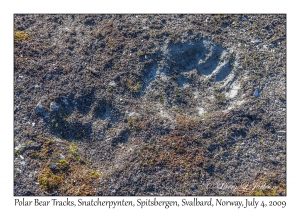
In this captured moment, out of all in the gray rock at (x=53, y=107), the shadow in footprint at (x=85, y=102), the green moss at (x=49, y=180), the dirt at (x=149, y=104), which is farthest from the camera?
the shadow in footprint at (x=85, y=102)

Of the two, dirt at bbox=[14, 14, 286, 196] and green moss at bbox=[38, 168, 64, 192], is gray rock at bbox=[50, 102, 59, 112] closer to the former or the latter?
dirt at bbox=[14, 14, 286, 196]

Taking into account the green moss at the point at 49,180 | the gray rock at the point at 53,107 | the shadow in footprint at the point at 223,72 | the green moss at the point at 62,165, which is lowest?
the green moss at the point at 49,180

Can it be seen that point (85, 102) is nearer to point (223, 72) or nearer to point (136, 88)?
point (136, 88)

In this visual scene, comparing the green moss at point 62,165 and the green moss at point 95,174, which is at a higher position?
the green moss at point 62,165

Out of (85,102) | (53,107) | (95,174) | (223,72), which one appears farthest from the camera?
(223,72)

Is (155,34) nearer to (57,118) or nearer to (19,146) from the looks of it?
(57,118)

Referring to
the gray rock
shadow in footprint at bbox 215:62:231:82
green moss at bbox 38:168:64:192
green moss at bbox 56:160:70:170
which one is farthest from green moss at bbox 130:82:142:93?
green moss at bbox 38:168:64:192

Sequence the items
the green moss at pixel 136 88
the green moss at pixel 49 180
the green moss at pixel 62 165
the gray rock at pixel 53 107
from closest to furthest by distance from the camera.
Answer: the green moss at pixel 49 180
the green moss at pixel 62 165
the gray rock at pixel 53 107
the green moss at pixel 136 88

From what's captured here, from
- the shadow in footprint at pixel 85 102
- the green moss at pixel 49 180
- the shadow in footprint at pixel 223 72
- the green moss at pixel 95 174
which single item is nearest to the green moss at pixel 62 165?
the green moss at pixel 49 180

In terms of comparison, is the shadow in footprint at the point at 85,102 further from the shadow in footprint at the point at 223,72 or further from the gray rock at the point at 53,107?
the shadow in footprint at the point at 223,72

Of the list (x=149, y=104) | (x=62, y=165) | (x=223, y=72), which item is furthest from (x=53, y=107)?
(x=223, y=72)
